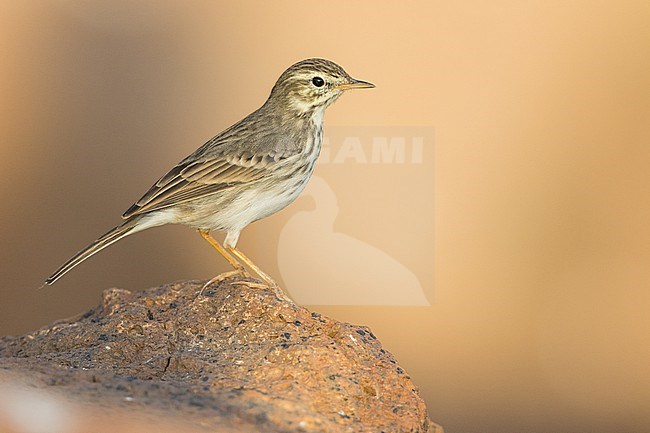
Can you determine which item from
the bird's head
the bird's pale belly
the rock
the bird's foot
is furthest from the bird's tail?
the bird's head

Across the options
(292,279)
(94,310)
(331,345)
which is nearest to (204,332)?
(331,345)

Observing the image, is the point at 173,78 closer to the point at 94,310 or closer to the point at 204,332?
the point at 94,310

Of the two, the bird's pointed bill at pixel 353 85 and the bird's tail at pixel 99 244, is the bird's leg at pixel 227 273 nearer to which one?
the bird's tail at pixel 99 244

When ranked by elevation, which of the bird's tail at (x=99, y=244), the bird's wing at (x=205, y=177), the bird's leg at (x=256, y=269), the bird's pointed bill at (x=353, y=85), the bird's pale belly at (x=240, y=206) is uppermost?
the bird's pointed bill at (x=353, y=85)

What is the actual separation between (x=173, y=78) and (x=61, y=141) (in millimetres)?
1353

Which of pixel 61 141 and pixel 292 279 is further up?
pixel 61 141

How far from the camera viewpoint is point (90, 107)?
34.6ft

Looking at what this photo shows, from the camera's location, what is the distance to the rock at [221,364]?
358 cm

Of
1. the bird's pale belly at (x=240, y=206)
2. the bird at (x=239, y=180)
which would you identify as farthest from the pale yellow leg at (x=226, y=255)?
the bird's pale belly at (x=240, y=206)

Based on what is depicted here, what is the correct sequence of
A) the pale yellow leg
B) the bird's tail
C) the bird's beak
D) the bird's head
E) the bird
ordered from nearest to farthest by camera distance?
the bird's tail < the pale yellow leg < the bird < the bird's beak < the bird's head

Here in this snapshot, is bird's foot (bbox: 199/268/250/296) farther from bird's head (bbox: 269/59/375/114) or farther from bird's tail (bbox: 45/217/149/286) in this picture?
bird's head (bbox: 269/59/375/114)

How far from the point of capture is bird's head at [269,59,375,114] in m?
5.98

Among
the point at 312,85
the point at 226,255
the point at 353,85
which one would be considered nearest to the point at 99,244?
the point at 226,255

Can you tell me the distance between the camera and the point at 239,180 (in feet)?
19.0
